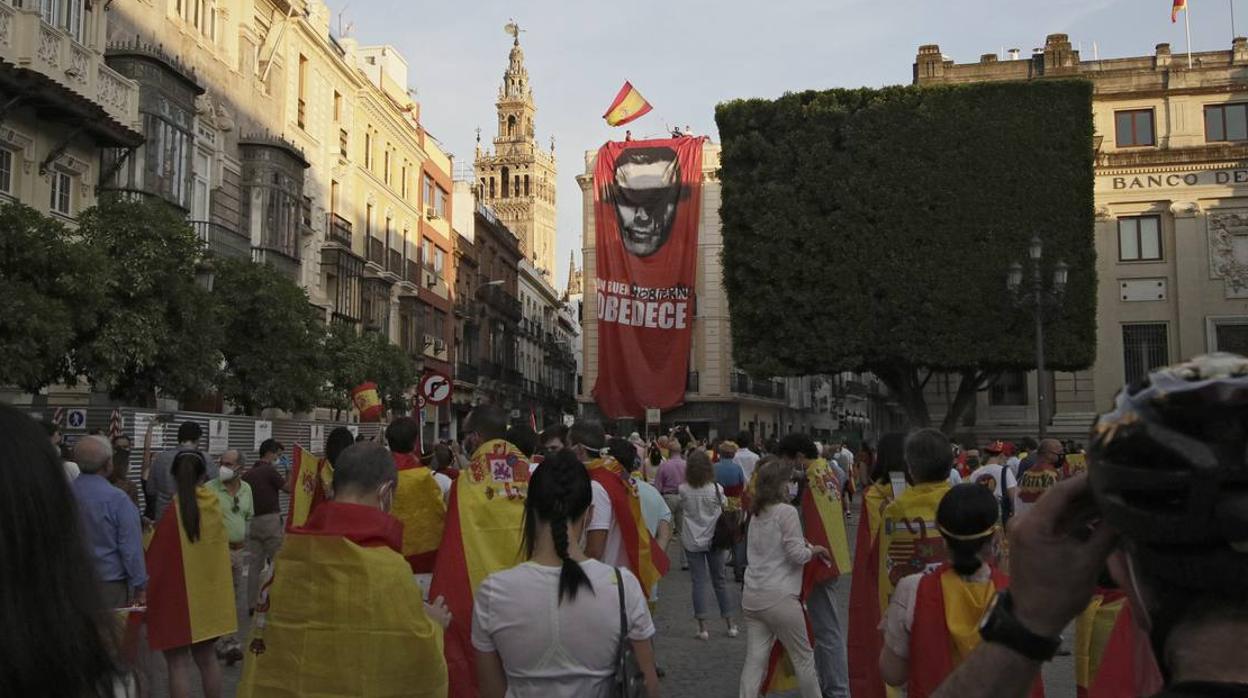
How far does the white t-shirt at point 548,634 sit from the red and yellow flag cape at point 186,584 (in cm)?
366

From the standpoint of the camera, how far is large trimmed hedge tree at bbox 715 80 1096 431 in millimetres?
29422

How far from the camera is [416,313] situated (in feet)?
148

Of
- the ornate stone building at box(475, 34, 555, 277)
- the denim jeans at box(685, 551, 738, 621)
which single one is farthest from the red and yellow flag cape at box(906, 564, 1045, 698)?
the ornate stone building at box(475, 34, 555, 277)

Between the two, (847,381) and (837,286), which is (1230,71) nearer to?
(837,286)

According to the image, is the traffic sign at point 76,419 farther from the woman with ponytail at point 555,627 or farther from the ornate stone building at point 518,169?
the ornate stone building at point 518,169

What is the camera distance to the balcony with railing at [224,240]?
26.1m

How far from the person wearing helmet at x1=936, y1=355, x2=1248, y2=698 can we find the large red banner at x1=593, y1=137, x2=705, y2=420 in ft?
116

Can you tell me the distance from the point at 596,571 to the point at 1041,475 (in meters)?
7.71

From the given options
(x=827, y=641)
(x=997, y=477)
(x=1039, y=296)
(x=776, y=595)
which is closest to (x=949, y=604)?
(x=776, y=595)

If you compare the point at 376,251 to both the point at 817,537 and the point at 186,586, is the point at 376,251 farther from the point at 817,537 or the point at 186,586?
the point at 186,586

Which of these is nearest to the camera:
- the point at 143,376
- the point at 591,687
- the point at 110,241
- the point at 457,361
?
the point at 591,687

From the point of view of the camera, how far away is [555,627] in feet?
11.8

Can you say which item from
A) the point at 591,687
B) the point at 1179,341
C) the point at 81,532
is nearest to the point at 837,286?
the point at 1179,341

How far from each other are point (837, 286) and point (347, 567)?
88.2 feet
